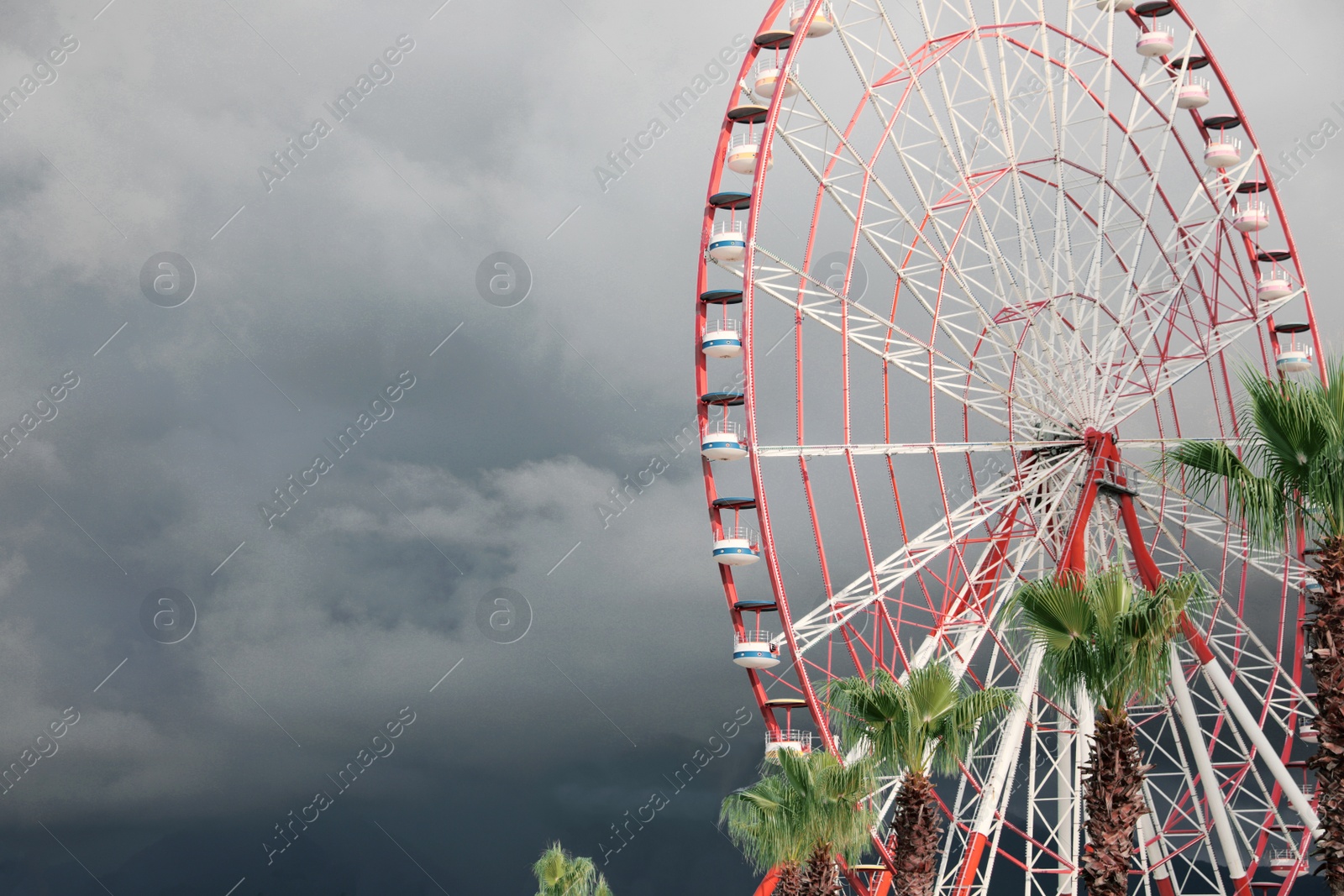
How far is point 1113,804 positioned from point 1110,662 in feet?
7.40

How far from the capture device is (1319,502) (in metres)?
16.9

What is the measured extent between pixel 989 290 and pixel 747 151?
22.2 feet

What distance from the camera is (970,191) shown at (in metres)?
34.0

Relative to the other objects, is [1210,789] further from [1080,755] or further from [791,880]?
[791,880]

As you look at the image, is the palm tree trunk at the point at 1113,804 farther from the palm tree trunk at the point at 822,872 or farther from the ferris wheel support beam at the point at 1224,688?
the ferris wheel support beam at the point at 1224,688

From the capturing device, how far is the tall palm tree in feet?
54.4

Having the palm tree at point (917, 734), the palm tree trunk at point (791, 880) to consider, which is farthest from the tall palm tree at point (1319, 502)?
the palm tree trunk at point (791, 880)

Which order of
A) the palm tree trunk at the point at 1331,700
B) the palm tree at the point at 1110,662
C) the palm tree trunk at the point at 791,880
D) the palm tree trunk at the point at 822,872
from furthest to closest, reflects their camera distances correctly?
the palm tree trunk at the point at 791,880, the palm tree trunk at the point at 822,872, the palm tree at the point at 1110,662, the palm tree trunk at the point at 1331,700

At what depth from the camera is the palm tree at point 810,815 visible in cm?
→ 2444

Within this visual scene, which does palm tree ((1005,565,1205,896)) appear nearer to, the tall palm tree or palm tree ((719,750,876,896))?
the tall palm tree

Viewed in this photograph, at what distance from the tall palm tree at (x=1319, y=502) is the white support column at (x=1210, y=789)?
43.9ft

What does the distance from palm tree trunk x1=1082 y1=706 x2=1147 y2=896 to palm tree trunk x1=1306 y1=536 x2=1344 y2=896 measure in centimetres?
326

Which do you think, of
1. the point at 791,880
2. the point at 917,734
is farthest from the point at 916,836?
the point at 791,880

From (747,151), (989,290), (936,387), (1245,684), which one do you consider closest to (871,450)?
(936,387)
